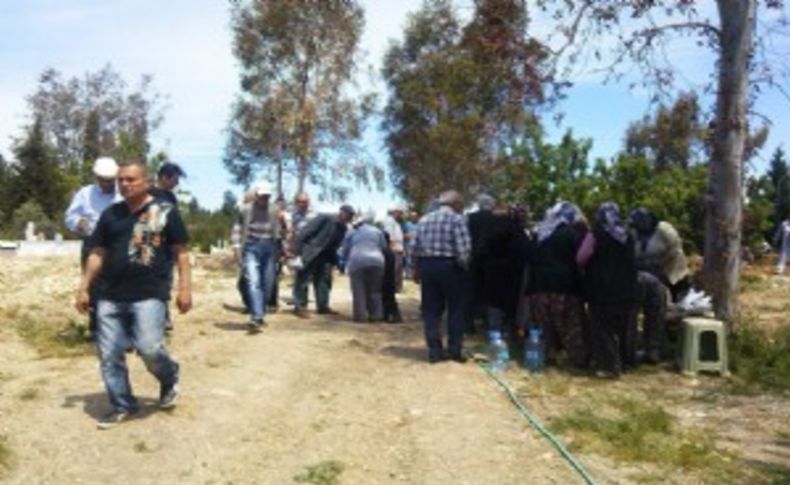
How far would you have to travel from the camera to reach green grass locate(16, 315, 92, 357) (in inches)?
381

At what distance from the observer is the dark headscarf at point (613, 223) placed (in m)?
9.25

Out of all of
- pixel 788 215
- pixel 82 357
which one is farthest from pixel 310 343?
pixel 788 215

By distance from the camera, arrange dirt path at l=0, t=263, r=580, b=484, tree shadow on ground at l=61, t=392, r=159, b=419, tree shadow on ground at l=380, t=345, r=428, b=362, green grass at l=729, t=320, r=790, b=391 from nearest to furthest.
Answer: dirt path at l=0, t=263, r=580, b=484, tree shadow on ground at l=61, t=392, r=159, b=419, green grass at l=729, t=320, r=790, b=391, tree shadow on ground at l=380, t=345, r=428, b=362

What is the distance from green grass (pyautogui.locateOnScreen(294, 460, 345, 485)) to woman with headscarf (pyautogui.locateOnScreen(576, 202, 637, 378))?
4.04m

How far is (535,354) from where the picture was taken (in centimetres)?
970

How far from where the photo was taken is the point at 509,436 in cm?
700

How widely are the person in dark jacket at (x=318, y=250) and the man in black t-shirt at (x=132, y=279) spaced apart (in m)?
6.32

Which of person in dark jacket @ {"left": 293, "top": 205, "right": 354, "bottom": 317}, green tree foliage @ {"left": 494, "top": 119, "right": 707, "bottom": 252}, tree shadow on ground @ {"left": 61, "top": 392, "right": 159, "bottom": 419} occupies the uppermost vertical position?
green tree foliage @ {"left": 494, "top": 119, "right": 707, "bottom": 252}

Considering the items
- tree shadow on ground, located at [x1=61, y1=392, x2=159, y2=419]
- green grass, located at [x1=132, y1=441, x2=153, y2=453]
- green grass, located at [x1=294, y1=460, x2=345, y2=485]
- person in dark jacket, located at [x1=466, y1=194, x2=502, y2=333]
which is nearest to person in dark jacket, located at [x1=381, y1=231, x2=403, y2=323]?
person in dark jacket, located at [x1=466, y1=194, x2=502, y2=333]

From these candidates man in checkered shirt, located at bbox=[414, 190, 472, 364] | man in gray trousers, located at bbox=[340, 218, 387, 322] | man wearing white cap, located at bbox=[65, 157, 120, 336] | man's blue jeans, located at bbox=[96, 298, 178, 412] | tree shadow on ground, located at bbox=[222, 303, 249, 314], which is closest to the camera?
man's blue jeans, located at bbox=[96, 298, 178, 412]

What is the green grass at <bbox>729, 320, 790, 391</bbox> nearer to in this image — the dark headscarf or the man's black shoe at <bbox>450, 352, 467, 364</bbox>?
the dark headscarf

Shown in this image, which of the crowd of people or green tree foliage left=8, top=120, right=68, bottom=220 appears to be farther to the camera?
green tree foliage left=8, top=120, right=68, bottom=220

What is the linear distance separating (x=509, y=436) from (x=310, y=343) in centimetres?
423

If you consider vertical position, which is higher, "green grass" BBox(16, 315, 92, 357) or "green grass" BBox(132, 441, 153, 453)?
"green grass" BBox(16, 315, 92, 357)
